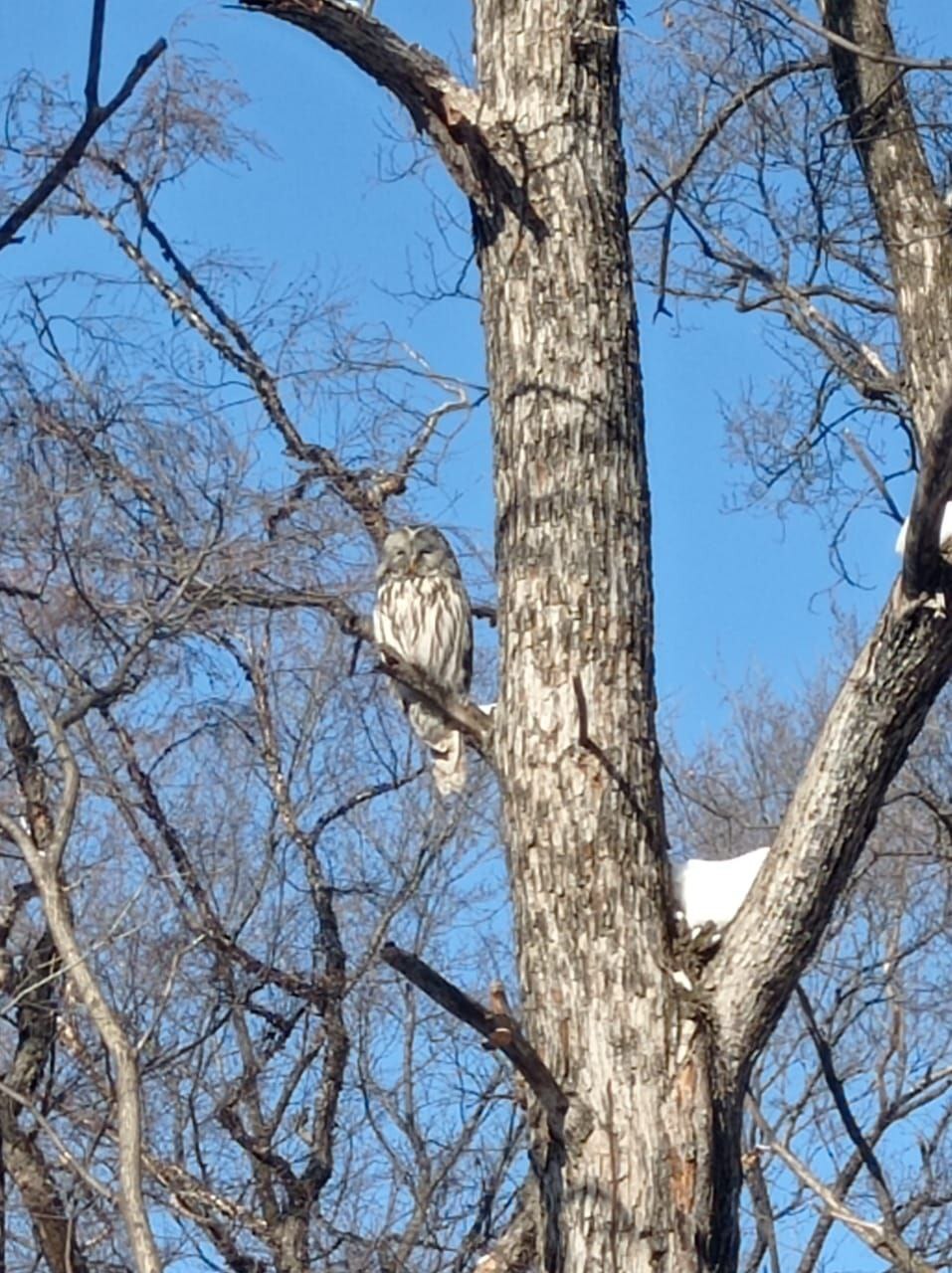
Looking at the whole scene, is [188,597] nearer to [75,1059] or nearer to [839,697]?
[75,1059]

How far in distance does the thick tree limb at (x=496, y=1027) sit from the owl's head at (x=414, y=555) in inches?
164

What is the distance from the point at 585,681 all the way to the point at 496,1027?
83 cm

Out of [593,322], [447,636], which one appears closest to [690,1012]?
[593,322]

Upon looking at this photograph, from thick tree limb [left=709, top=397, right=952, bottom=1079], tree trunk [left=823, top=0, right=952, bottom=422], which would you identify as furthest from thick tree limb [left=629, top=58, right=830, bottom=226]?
thick tree limb [left=709, top=397, right=952, bottom=1079]

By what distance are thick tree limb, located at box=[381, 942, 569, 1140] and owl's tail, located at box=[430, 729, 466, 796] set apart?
336 centimetres

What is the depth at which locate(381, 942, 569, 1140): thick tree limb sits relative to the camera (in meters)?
3.37

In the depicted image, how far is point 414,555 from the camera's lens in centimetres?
762

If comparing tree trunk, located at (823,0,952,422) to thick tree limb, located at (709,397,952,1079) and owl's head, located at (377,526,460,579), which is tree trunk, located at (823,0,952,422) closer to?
owl's head, located at (377,526,460,579)

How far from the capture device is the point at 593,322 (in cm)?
421

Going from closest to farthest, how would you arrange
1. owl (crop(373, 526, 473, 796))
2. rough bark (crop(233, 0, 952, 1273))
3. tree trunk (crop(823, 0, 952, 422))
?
rough bark (crop(233, 0, 952, 1273))
tree trunk (crop(823, 0, 952, 422))
owl (crop(373, 526, 473, 796))

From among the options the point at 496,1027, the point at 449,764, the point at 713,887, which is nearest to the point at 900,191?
the point at 449,764

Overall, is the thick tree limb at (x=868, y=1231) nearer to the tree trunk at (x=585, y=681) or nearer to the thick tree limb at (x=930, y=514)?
the tree trunk at (x=585, y=681)

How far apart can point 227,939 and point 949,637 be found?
5851 millimetres

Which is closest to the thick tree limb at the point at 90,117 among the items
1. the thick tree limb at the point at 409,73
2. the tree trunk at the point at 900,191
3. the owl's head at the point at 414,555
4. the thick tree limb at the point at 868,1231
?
the thick tree limb at the point at 409,73
